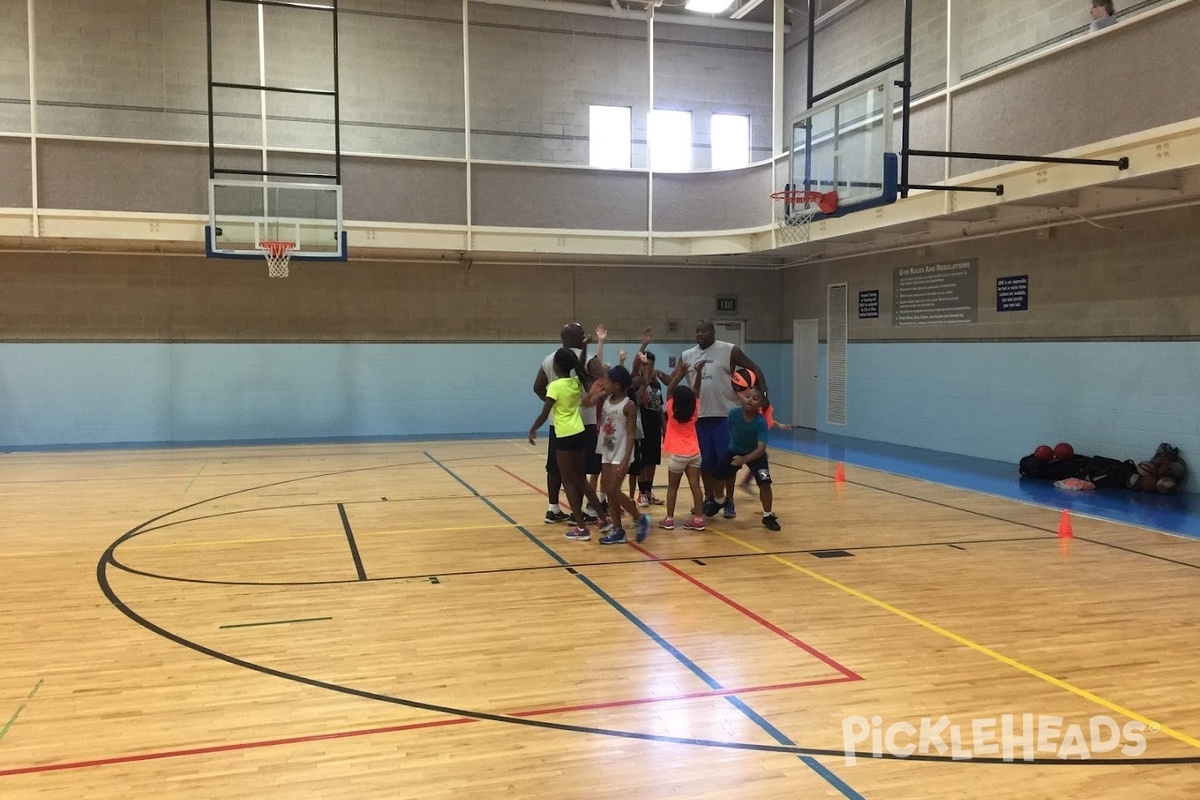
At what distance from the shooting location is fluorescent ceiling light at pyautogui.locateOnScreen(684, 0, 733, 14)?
16719 mm

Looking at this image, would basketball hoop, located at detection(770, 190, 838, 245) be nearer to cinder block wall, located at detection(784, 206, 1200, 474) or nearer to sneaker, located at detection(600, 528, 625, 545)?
cinder block wall, located at detection(784, 206, 1200, 474)

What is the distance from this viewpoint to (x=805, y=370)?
719 inches

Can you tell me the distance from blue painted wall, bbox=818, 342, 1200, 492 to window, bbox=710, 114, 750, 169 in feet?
16.7

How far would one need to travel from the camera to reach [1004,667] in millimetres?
4590

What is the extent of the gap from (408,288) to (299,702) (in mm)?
13273

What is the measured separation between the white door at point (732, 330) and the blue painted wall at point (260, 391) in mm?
1011

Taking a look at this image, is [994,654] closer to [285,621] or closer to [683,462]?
[683,462]

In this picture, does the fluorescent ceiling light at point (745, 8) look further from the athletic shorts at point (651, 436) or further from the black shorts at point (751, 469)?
the black shorts at point (751, 469)

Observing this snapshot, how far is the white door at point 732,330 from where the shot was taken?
733 inches

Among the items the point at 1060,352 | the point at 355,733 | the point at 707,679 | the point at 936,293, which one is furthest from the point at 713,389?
the point at 936,293

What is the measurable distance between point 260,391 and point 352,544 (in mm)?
9578

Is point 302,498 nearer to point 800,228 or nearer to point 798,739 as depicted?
point 798,739

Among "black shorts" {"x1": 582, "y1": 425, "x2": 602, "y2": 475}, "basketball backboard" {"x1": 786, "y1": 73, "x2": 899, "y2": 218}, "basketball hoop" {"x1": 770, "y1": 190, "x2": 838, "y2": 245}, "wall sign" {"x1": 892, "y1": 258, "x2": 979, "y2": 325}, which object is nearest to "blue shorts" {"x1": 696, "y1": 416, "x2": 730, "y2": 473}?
"black shorts" {"x1": 582, "y1": 425, "x2": 602, "y2": 475}

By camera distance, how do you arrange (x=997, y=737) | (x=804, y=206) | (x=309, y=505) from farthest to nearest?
(x=804, y=206)
(x=309, y=505)
(x=997, y=737)
